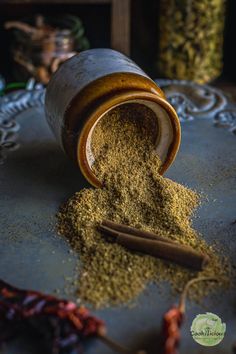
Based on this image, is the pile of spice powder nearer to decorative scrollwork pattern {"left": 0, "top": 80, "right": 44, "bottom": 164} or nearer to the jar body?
the jar body

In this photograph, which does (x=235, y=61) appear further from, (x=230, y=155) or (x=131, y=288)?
(x=131, y=288)

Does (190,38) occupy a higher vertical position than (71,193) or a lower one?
higher

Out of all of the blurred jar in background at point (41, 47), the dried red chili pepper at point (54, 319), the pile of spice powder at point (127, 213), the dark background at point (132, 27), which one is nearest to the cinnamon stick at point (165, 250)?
the pile of spice powder at point (127, 213)

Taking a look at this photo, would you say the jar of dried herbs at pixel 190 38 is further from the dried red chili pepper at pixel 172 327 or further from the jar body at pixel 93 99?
A: the dried red chili pepper at pixel 172 327

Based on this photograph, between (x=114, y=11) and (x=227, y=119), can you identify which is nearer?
(x=227, y=119)

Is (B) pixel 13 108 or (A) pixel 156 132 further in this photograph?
(B) pixel 13 108

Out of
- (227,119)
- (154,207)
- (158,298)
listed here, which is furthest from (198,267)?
(227,119)

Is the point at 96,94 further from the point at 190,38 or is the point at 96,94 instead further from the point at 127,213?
the point at 190,38

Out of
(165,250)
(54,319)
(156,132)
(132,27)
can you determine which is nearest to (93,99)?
(156,132)
